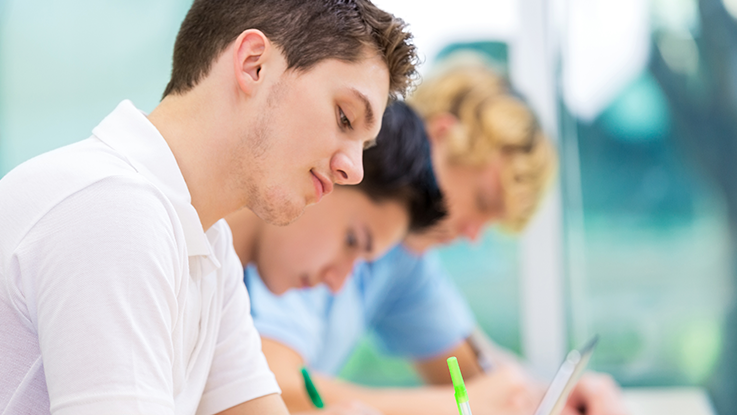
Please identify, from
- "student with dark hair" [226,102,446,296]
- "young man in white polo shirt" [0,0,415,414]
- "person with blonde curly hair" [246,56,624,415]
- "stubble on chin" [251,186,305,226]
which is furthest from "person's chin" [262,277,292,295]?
"stubble on chin" [251,186,305,226]

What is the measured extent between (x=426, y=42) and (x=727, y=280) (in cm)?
95

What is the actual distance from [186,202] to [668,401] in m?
1.31

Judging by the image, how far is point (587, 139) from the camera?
174 centimetres

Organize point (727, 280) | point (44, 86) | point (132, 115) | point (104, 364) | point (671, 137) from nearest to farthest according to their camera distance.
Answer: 1. point (104, 364)
2. point (132, 115)
3. point (44, 86)
4. point (727, 280)
5. point (671, 137)

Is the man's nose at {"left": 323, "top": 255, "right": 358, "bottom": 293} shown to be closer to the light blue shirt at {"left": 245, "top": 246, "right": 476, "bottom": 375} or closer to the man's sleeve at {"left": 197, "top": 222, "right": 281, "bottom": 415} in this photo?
the light blue shirt at {"left": 245, "top": 246, "right": 476, "bottom": 375}

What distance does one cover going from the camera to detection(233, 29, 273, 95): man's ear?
1.79 ft

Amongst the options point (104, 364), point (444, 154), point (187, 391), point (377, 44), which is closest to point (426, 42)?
point (444, 154)

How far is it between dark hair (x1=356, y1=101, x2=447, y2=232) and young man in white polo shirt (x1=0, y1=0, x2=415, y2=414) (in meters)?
0.44

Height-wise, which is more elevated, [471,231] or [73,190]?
[73,190]

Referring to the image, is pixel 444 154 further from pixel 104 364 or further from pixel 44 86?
pixel 104 364

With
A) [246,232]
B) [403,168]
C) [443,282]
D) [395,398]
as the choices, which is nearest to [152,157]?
[246,232]

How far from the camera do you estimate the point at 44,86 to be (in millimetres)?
1412

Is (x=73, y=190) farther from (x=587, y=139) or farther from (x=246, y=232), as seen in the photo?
(x=587, y=139)

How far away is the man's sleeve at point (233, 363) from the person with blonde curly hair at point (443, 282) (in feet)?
1.64
